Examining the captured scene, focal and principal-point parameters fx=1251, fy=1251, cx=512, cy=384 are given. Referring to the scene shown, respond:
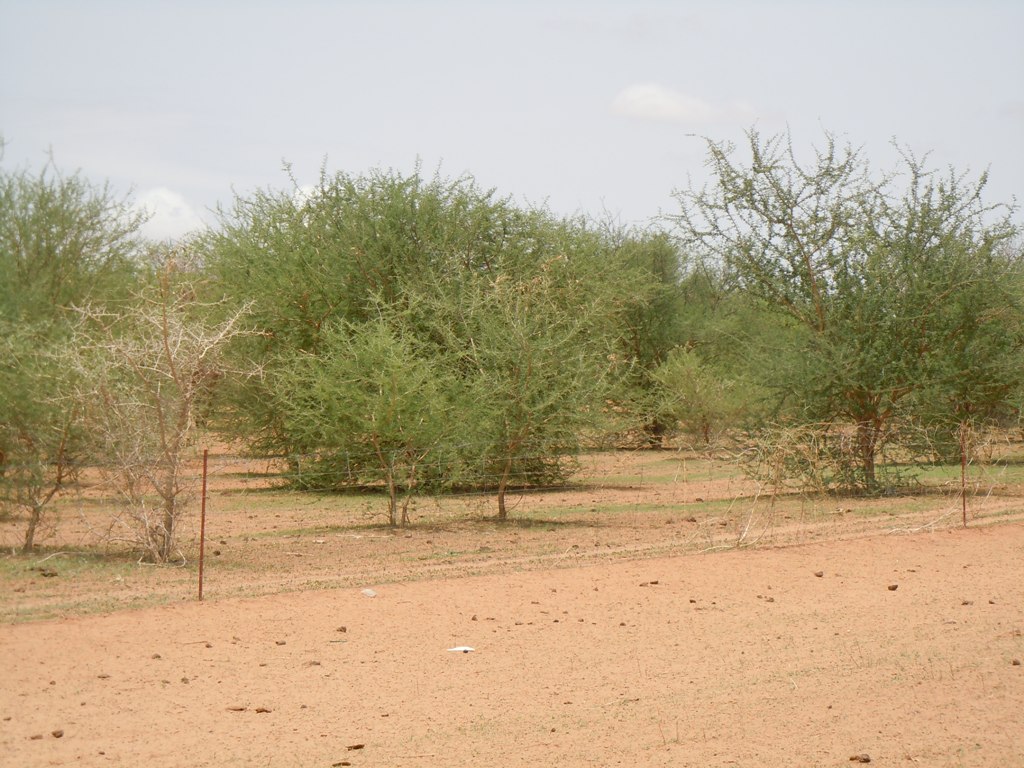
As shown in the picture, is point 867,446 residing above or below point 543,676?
above

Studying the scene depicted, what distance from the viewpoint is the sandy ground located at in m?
7.87

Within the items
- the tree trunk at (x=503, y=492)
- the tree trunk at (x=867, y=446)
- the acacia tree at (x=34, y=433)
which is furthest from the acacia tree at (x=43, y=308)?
the tree trunk at (x=867, y=446)

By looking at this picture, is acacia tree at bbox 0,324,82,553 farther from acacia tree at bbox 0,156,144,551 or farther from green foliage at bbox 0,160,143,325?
green foliage at bbox 0,160,143,325

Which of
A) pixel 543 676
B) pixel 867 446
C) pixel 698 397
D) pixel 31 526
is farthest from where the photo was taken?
pixel 698 397

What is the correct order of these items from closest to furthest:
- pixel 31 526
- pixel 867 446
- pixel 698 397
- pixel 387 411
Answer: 1. pixel 31 526
2. pixel 387 411
3. pixel 867 446
4. pixel 698 397

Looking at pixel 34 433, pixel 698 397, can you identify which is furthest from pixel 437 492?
pixel 698 397

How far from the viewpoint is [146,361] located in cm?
1509

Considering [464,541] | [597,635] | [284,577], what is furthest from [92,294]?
[597,635]

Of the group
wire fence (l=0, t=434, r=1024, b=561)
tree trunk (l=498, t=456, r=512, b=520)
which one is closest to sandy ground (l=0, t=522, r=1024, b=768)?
wire fence (l=0, t=434, r=1024, b=561)

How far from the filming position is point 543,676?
977 centimetres

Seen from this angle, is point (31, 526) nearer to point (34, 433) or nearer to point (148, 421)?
point (34, 433)

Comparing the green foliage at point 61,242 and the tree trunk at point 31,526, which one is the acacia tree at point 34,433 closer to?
the tree trunk at point 31,526

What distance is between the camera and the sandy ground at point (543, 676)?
25.8 feet

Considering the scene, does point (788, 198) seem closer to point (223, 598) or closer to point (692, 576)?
point (692, 576)
